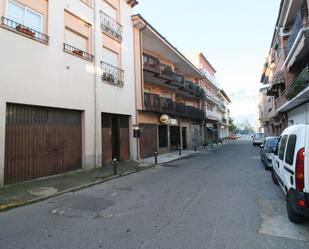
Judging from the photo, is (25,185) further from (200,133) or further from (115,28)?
(200,133)

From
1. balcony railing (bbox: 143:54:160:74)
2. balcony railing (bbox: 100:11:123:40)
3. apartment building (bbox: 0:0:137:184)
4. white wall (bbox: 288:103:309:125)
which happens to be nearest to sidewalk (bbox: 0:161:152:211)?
apartment building (bbox: 0:0:137:184)

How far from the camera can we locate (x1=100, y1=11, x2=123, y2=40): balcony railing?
1387 cm

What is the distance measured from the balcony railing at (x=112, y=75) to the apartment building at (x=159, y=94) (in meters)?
2.11

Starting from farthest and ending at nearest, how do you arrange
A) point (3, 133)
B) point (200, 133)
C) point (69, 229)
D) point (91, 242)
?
point (200, 133) < point (3, 133) < point (69, 229) < point (91, 242)

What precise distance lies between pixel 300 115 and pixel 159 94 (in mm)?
12217

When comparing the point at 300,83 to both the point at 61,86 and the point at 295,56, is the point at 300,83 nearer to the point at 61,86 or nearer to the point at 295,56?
the point at 295,56

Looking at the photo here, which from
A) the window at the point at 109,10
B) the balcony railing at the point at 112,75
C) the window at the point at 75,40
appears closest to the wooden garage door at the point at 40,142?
the balcony railing at the point at 112,75

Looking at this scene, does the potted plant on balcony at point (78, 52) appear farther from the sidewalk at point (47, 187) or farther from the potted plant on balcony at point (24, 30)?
the sidewalk at point (47, 187)

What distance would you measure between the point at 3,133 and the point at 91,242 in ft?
19.7

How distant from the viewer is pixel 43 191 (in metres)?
7.52

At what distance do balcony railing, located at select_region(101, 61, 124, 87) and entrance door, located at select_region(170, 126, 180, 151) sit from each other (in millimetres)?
10613

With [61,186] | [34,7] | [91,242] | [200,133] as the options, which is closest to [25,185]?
[61,186]

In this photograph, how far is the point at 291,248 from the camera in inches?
143

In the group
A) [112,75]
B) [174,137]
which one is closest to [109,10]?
[112,75]
